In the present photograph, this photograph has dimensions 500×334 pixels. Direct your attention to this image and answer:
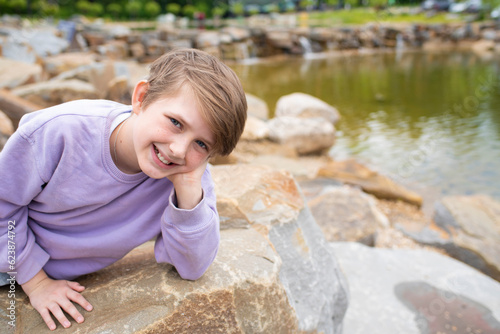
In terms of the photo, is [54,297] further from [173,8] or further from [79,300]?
[173,8]

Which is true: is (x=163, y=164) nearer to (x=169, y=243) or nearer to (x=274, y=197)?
(x=169, y=243)

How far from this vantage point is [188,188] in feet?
4.13

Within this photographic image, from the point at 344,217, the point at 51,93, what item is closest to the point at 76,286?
the point at 344,217

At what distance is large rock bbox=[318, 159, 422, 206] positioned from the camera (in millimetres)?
4859

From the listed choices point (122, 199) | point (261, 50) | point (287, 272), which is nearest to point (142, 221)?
point (122, 199)

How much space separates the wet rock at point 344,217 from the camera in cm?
353

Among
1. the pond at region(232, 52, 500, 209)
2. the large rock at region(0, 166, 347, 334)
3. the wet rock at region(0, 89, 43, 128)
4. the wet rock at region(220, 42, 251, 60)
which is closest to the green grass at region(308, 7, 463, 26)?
the wet rock at region(220, 42, 251, 60)

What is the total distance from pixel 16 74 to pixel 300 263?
5.10 metres

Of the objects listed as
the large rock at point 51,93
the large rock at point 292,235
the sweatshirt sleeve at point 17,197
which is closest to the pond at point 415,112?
the large rock at point 292,235

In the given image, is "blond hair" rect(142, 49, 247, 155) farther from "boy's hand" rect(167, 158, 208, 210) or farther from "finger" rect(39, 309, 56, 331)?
"finger" rect(39, 309, 56, 331)

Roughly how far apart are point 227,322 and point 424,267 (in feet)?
6.30

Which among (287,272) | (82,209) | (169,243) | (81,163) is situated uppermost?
(81,163)

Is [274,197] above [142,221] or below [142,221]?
below

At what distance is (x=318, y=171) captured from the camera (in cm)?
525
